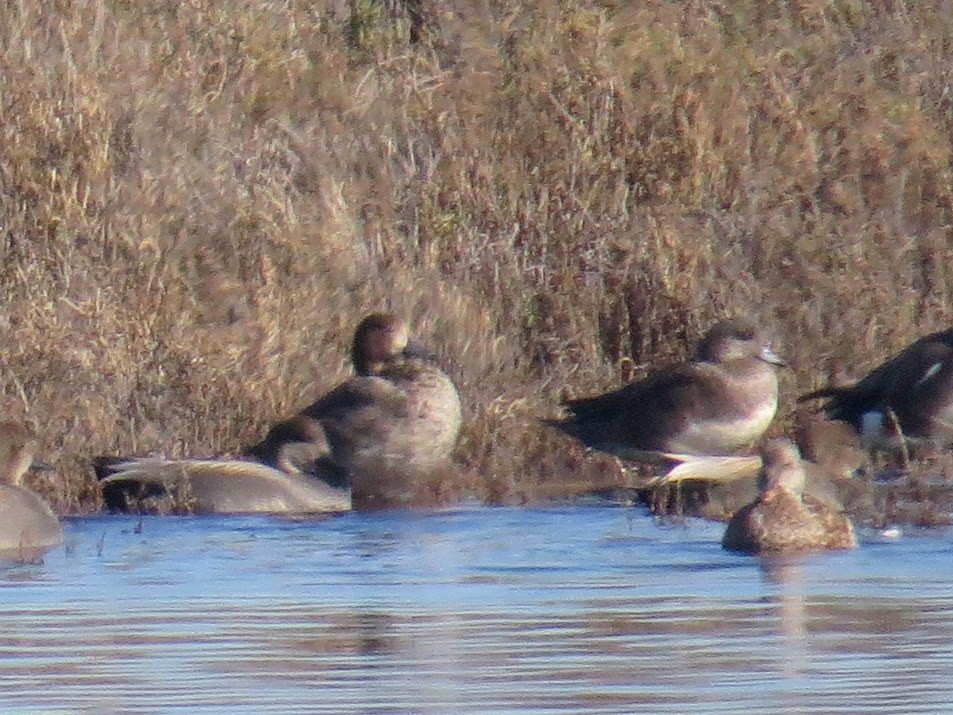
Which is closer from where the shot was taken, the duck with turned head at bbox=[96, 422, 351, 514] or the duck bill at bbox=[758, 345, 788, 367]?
the duck with turned head at bbox=[96, 422, 351, 514]

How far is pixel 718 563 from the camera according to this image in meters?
9.22

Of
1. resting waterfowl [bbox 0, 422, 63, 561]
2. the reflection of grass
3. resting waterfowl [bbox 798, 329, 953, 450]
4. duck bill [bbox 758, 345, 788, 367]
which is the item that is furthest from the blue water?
resting waterfowl [bbox 798, 329, 953, 450]

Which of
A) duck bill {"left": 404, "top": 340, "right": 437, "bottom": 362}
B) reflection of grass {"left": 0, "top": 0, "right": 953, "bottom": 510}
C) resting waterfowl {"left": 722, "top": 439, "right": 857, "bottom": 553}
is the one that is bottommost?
resting waterfowl {"left": 722, "top": 439, "right": 857, "bottom": 553}

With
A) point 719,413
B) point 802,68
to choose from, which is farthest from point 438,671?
point 802,68

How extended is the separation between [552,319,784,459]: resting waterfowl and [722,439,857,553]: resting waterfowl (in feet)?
6.92

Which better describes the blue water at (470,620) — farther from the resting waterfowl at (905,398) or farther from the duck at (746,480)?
the resting waterfowl at (905,398)

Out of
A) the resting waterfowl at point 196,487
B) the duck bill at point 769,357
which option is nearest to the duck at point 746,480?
the duck bill at point 769,357

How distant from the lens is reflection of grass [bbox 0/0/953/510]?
11.9 metres

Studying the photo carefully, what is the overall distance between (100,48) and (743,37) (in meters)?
3.69

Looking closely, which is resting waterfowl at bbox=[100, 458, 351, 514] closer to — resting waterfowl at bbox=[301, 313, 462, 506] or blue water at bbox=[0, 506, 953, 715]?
blue water at bbox=[0, 506, 953, 715]

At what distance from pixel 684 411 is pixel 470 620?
4.26 m

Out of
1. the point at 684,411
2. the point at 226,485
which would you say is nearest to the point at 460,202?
the point at 684,411

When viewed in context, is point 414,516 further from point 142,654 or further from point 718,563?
point 142,654

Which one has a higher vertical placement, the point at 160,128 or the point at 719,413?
the point at 160,128
